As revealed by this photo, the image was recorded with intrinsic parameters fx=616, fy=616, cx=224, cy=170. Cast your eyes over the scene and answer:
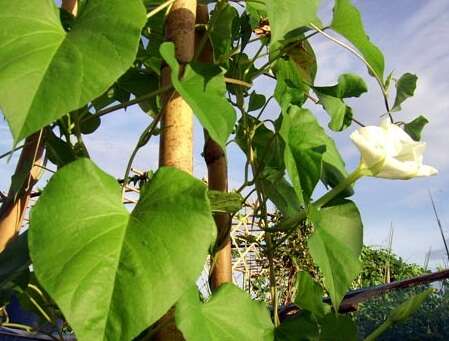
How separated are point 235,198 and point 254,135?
25cm

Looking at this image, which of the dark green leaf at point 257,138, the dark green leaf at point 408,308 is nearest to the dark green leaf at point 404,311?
the dark green leaf at point 408,308

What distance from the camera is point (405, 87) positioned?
3.26ft

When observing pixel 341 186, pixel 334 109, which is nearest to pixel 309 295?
pixel 341 186

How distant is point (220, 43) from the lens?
2.61ft

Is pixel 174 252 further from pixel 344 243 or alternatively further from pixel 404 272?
Answer: pixel 404 272

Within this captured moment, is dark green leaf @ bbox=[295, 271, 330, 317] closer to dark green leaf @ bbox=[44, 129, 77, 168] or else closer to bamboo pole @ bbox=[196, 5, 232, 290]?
bamboo pole @ bbox=[196, 5, 232, 290]

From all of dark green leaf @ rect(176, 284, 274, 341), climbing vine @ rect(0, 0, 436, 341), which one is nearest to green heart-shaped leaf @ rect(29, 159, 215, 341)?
climbing vine @ rect(0, 0, 436, 341)

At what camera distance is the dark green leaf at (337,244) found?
64 cm

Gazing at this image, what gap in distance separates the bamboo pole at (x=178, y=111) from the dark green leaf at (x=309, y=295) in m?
0.21

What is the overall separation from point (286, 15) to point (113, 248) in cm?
25

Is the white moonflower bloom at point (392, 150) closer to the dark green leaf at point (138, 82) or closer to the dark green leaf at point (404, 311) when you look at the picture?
the dark green leaf at point (404, 311)

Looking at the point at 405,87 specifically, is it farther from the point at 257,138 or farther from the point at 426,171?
the point at 426,171

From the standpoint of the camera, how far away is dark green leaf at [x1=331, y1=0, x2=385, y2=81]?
0.73m

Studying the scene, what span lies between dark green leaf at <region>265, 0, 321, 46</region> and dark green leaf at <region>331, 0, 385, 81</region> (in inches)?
7.2
